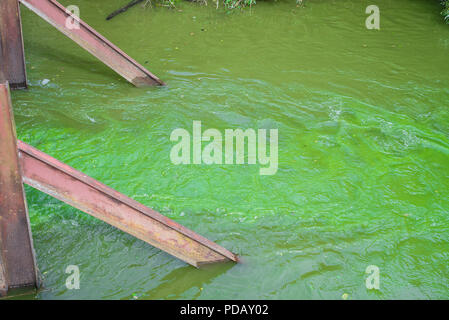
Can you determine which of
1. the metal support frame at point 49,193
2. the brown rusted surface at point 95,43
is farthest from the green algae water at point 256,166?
the metal support frame at point 49,193

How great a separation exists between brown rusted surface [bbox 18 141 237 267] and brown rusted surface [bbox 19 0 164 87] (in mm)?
3138

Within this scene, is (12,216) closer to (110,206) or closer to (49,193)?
(49,193)

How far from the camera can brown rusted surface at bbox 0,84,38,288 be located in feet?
8.34

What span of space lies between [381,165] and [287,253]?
5.83ft

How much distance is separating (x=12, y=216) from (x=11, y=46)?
11.3 ft

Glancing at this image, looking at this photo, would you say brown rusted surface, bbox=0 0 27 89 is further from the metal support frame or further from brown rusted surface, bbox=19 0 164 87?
the metal support frame

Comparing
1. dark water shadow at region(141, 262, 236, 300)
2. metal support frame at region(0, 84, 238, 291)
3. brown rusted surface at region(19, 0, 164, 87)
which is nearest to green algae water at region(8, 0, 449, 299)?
dark water shadow at region(141, 262, 236, 300)

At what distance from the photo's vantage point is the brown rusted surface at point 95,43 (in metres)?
5.32

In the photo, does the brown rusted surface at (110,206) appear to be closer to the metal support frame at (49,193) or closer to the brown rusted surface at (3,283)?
the metal support frame at (49,193)

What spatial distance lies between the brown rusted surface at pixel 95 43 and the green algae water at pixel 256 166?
0.67 ft

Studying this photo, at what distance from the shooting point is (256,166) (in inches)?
187

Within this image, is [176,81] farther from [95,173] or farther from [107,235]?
[107,235]
